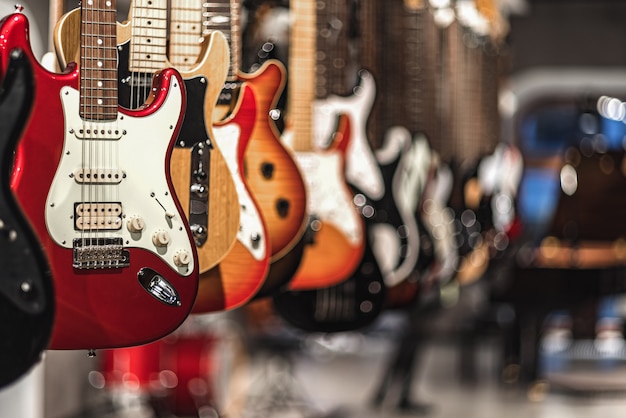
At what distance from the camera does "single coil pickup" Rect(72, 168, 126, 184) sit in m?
2.46

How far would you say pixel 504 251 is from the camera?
6.92 m

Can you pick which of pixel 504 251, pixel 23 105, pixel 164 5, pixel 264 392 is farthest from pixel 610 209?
pixel 23 105

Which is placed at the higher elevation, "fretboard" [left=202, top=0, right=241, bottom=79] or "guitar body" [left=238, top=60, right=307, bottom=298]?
"fretboard" [left=202, top=0, right=241, bottom=79]

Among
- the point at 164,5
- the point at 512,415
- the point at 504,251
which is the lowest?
the point at 512,415

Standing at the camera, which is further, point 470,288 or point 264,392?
point 470,288

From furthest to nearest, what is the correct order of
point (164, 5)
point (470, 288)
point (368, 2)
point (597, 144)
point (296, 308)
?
point (470, 288), point (597, 144), point (368, 2), point (296, 308), point (164, 5)

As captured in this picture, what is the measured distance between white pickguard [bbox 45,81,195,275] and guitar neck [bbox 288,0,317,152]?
3.85 ft

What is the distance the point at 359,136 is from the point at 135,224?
6.11ft

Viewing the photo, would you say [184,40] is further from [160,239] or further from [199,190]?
[160,239]

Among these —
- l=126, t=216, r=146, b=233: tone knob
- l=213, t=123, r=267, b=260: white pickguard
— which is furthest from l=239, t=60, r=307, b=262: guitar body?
l=126, t=216, r=146, b=233: tone knob

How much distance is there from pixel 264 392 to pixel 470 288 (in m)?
3.32

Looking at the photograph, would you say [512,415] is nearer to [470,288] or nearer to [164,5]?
[470,288]

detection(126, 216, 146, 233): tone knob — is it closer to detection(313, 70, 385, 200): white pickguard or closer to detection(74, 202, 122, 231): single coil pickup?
detection(74, 202, 122, 231): single coil pickup

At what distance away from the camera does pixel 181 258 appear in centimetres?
257
